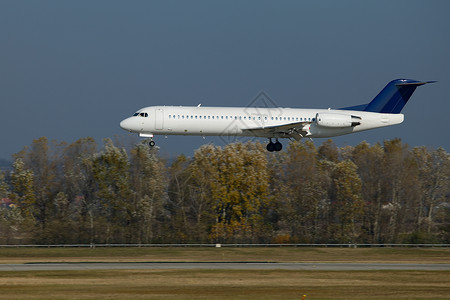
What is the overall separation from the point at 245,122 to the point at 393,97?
1488 cm

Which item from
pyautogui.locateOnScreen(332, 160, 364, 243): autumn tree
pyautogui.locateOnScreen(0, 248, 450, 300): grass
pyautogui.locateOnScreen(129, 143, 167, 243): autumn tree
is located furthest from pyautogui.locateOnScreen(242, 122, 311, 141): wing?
pyautogui.locateOnScreen(332, 160, 364, 243): autumn tree

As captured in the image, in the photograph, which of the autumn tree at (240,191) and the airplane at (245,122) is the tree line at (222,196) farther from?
the airplane at (245,122)

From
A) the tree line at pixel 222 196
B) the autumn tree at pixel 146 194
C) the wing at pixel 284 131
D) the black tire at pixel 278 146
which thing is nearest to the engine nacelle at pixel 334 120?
the wing at pixel 284 131

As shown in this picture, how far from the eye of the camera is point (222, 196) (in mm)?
79688

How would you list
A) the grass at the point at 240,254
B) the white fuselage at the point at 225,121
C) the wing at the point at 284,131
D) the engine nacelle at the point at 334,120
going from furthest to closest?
1. the grass at the point at 240,254
2. the engine nacelle at the point at 334,120
3. the wing at the point at 284,131
4. the white fuselage at the point at 225,121

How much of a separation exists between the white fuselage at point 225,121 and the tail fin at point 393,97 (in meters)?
4.81

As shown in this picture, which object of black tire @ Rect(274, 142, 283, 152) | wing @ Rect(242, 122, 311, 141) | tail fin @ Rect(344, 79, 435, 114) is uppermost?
tail fin @ Rect(344, 79, 435, 114)

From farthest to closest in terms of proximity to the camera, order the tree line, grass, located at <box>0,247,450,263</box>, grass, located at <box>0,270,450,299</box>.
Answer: the tree line
grass, located at <box>0,247,450,263</box>
grass, located at <box>0,270,450,299</box>

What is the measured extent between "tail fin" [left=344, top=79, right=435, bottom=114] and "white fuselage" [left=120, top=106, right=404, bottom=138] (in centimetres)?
481

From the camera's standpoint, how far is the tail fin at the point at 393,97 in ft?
179

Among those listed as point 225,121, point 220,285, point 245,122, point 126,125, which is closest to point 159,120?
point 126,125

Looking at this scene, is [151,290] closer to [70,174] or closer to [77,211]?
[77,211]

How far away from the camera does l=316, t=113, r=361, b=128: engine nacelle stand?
49562mm

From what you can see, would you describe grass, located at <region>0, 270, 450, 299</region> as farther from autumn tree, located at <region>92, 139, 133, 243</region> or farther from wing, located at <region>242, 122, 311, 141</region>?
autumn tree, located at <region>92, 139, 133, 243</region>
